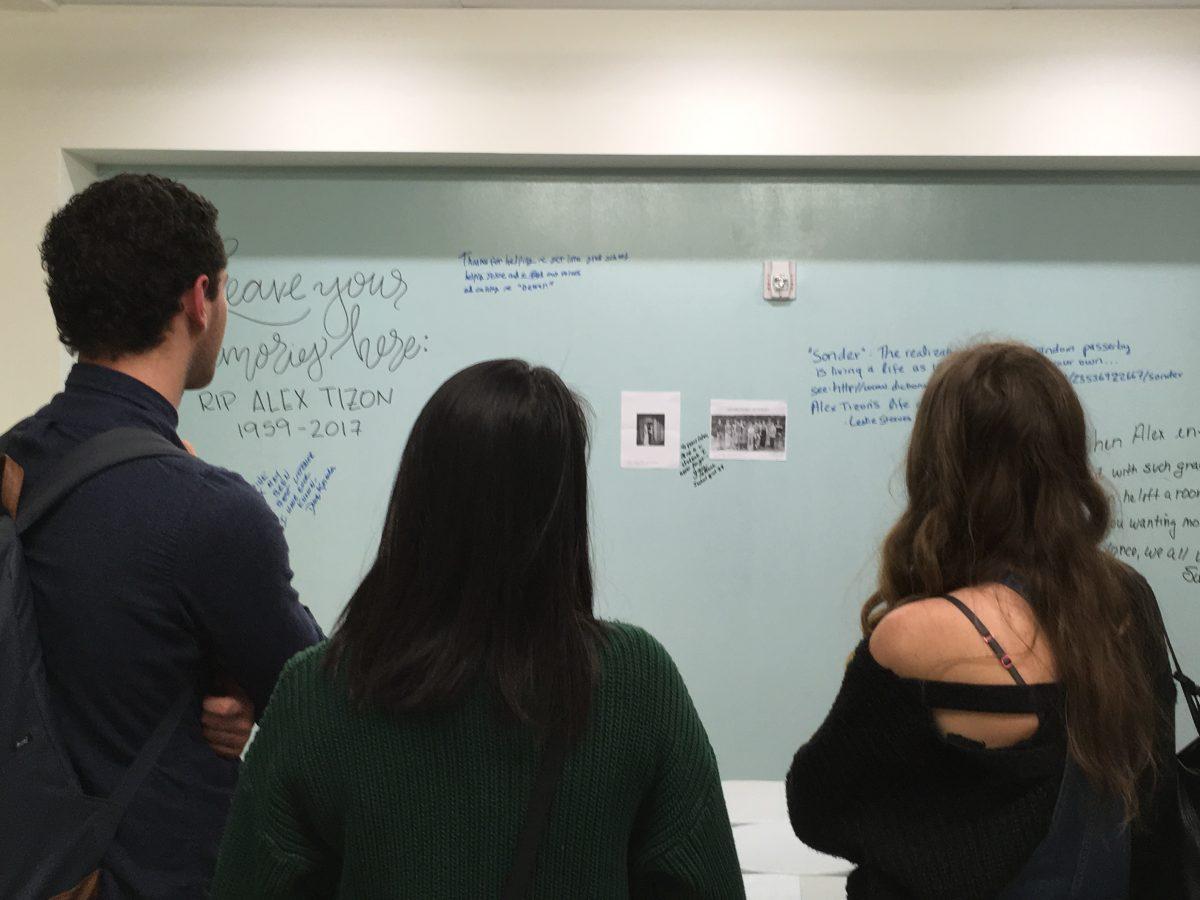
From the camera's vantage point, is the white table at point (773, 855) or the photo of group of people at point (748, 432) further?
the photo of group of people at point (748, 432)

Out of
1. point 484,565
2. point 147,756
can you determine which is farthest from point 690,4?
point 147,756

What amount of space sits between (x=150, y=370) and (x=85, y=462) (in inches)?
6.4

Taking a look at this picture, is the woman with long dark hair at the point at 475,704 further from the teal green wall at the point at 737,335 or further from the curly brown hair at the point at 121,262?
the teal green wall at the point at 737,335

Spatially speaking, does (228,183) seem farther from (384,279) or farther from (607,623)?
(607,623)

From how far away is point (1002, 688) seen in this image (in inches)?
48.1

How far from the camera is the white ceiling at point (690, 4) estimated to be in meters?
2.72

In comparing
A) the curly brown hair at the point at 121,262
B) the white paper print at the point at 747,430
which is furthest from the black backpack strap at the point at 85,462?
the white paper print at the point at 747,430

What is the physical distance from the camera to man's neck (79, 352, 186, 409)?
1297 millimetres

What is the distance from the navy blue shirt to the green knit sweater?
178 millimetres

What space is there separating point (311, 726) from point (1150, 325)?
8.66ft

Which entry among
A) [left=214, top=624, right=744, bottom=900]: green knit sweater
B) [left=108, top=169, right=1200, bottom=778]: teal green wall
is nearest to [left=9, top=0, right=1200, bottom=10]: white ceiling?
[left=108, top=169, right=1200, bottom=778]: teal green wall

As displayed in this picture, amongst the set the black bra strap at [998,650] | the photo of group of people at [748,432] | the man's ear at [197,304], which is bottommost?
the black bra strap at [998,650]

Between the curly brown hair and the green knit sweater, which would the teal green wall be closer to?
the curly brown hair

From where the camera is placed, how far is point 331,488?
9.85ft
